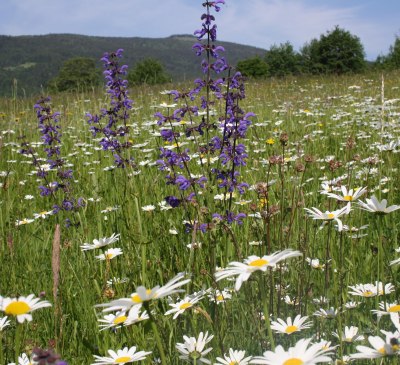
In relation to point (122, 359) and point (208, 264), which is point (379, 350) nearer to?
point (122, 359)

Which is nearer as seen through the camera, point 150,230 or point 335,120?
point 150,230

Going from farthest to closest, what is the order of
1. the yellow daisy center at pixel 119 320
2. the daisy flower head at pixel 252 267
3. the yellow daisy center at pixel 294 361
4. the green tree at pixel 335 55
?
the green tree at pixel 335 55 → the yellow daisy center at pixel 119 320 → the daisy flower head at pixel 252 267 → the yellow daisy center at pixel 294 361

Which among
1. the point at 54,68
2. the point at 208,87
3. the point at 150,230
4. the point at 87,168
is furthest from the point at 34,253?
the point at 54,68

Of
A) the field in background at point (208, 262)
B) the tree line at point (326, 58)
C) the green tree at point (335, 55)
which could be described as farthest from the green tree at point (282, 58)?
the field in background at point (208, 262)

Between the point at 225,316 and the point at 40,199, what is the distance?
3.08 meters

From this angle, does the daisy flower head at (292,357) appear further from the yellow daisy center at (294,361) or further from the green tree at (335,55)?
the green tree at (335,55)

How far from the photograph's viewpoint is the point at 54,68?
199 m

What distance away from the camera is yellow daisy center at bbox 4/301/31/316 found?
99 centimetres

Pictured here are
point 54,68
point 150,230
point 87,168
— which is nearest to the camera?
point 150,230

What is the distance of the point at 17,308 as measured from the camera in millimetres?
1008

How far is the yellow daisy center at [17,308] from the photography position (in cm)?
99

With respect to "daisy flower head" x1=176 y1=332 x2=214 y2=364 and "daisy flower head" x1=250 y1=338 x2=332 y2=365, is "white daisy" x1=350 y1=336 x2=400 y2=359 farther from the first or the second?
"daisy flower head" x1=176 y1=332 x2=214 y2=364

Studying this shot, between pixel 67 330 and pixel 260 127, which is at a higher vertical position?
pixel 260 127

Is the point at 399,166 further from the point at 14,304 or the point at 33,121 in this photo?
the point at 33,121
